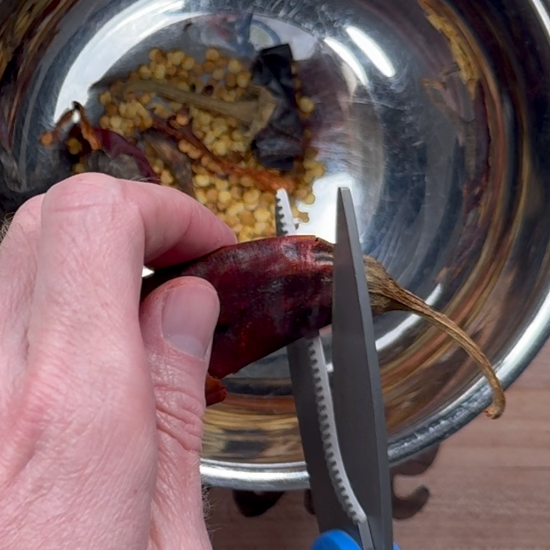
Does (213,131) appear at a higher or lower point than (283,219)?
higher

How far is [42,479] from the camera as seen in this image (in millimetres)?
291

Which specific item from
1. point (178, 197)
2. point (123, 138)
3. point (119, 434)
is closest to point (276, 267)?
point (178, 197)

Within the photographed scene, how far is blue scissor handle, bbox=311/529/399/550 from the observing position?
43cm

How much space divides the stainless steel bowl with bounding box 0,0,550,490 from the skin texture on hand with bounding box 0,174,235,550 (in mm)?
141

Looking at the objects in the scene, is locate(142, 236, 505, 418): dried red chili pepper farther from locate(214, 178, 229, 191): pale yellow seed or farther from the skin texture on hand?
locate(214, 178, 229, 191): pale yellow seed

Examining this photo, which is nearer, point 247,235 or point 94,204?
point 94,204

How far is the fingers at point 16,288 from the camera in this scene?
323 mm

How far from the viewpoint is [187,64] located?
73 cm

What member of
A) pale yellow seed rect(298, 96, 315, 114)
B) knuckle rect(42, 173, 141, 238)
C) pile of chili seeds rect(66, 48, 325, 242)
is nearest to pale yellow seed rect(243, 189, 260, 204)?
pile of chili seeds rect(66, 48, 325, 242)

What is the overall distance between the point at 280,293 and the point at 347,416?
0.31 feet

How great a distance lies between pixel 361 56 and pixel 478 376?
414mm

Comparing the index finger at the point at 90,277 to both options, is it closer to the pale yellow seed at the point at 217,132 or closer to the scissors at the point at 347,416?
the scissors at the point at 347,416

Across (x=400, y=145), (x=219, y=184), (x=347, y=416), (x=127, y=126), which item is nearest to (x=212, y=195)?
(x=219, y=184)

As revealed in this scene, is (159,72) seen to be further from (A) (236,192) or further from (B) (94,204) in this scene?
(B) (94,204)
